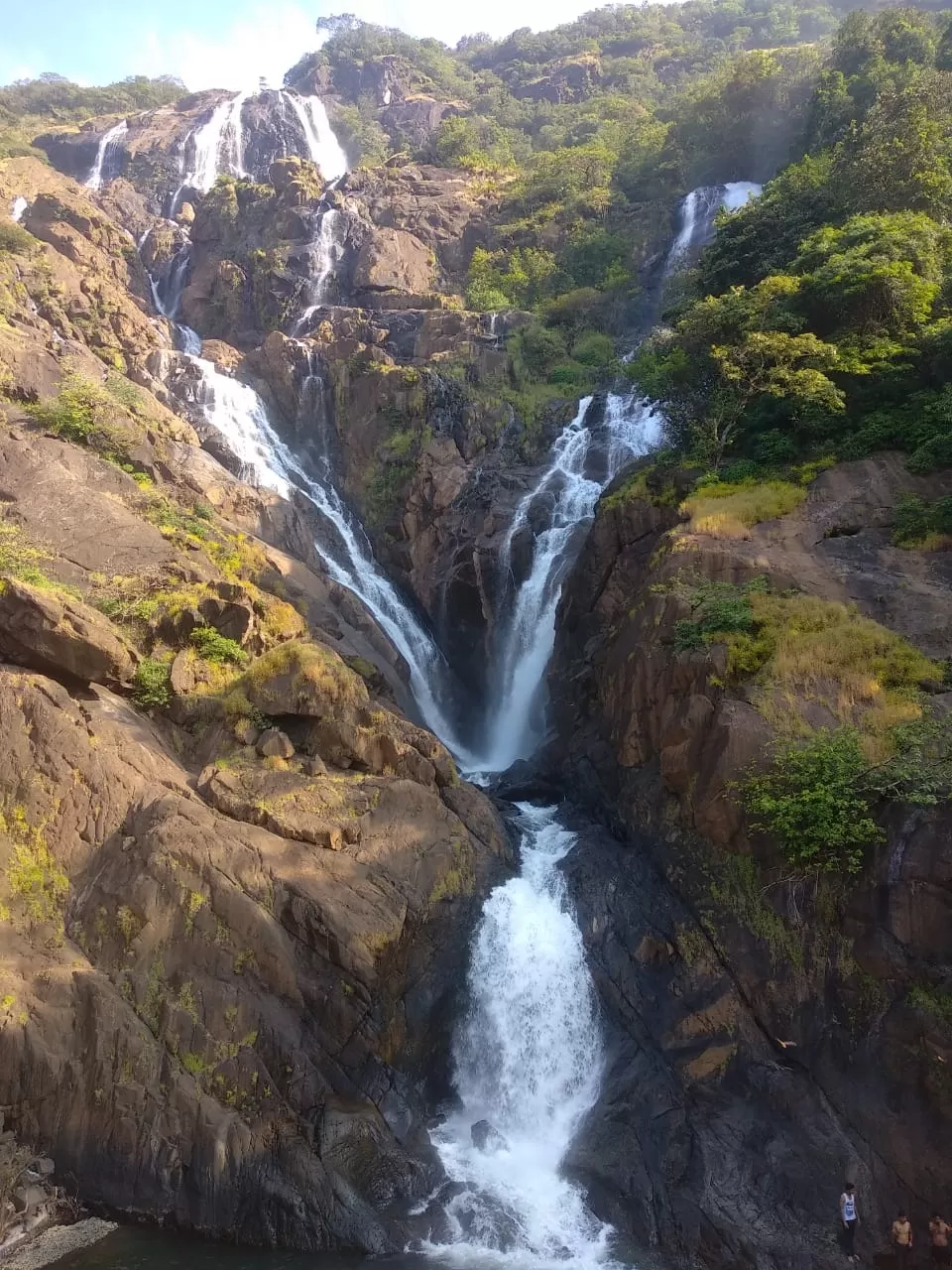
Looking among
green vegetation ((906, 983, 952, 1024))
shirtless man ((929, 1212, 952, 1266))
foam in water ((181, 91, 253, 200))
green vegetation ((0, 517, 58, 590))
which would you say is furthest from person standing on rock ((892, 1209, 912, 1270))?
foam in water ((181, 91, 253, 200))

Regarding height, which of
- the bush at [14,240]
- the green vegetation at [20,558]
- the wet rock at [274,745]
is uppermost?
the bush at [14,240]

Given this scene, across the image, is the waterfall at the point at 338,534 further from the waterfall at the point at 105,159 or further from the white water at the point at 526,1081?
the waterfall at the point at 105,159

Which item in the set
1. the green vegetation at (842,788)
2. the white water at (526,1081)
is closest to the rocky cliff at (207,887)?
the white water at (526,1081)

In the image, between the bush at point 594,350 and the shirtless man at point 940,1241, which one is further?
the bush at point 594,350

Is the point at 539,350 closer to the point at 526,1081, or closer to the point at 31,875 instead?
the point at 31,875

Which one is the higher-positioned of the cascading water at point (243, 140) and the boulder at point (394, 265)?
the cascading water at point (243, 140)

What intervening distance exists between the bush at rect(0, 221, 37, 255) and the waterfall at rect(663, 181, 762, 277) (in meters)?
33.3

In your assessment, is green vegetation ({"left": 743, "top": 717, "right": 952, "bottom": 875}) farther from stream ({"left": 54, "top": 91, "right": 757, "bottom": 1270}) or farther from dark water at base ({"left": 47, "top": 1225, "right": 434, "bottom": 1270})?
dark water at base ({"left": 47, "top": 1225, "right": 434, "bottom": 1270})

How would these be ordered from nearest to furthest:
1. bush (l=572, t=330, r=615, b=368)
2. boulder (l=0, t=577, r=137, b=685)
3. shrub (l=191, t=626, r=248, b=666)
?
boulder (l=0, t=577, r=137, b=685)
shrub (l=191, t=626, r=248, b=666)
bush (l=572, t=330, r=615, b=368)

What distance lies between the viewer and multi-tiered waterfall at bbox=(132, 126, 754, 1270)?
13117 mm

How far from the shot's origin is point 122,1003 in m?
13.4

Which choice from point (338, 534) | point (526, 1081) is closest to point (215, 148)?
point (338, 534)

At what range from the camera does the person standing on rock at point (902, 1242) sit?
37.9 feet

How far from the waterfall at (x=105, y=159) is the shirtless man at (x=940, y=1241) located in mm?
72127
